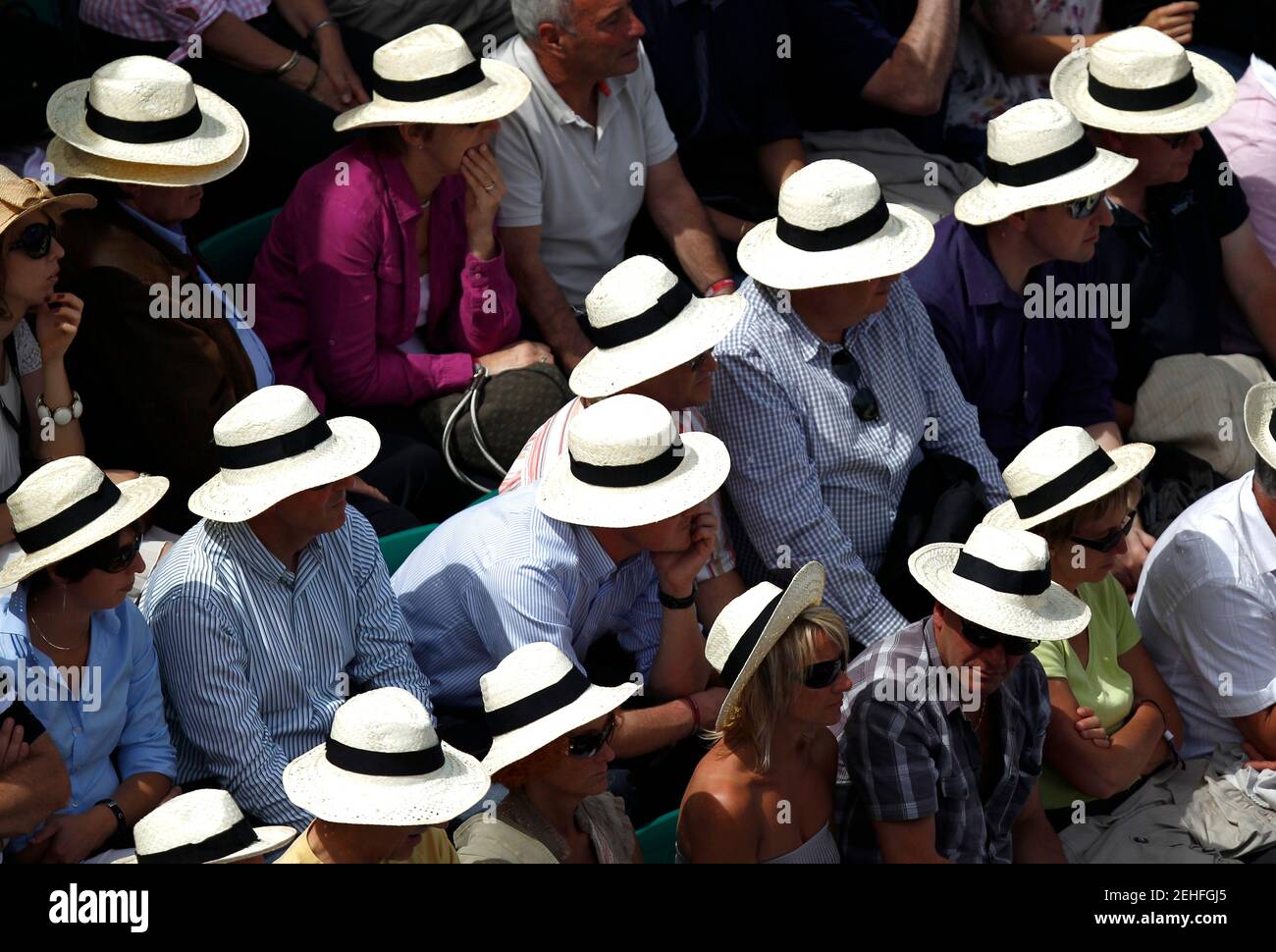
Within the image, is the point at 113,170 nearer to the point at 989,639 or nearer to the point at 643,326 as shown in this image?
Answer: the point at 643,326

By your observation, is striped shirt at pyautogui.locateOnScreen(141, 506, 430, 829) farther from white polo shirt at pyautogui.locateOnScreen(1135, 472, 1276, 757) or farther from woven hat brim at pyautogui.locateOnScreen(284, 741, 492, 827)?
white polo shirt at pyautogui.locateOnScreen(1135, 472, 1276, 757)

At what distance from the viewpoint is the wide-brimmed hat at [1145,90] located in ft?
18.2

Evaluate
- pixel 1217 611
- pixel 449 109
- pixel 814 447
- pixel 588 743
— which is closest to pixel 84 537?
pixel 588 743

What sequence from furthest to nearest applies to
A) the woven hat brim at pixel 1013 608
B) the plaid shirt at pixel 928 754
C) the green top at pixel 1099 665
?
the green top at pixel 1099 665 < the woven hat brim at pixel 1013 608 < the plaid shirt at pixel 928 754

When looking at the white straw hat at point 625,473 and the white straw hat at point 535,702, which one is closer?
the white straw hat at point 535,702

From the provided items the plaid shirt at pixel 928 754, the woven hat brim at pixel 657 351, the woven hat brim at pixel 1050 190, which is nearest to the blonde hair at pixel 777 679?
the plaid shirt at pixel 928 754

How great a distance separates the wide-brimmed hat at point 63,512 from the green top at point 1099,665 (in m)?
2.11

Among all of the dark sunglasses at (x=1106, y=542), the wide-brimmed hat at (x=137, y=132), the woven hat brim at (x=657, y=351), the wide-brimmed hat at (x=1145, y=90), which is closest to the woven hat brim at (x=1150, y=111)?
the wide-brimmed hat at (x=1145, y=90)

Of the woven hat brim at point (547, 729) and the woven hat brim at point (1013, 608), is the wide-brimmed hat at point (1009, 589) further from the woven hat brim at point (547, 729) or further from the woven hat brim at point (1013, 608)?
the woven hat brim at point (547, 729)

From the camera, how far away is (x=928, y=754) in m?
3.84

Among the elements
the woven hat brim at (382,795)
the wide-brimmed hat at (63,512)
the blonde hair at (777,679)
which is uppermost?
the wide-brimmed hat at (63,512)

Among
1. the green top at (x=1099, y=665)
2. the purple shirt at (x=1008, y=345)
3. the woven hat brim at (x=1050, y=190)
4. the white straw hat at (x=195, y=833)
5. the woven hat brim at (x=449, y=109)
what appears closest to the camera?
the white straw hat at (x=195, y=833)

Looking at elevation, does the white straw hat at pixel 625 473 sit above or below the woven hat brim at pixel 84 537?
below

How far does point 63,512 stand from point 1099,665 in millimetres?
2418
